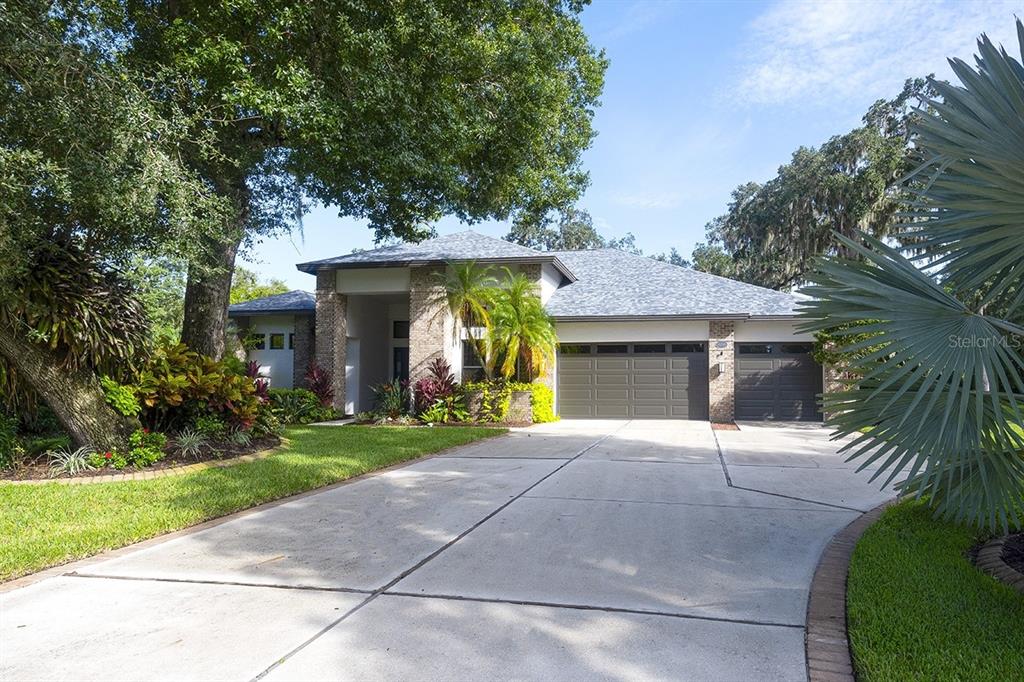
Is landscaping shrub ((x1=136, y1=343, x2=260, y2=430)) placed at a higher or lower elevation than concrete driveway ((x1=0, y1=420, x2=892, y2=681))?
higher

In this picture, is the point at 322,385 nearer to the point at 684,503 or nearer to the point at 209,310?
the point at 209,310

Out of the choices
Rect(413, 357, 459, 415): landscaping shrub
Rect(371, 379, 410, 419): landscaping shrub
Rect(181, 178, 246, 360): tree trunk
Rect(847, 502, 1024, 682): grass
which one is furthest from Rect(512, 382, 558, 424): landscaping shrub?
Rect(847, 502, 1024, 682): grass

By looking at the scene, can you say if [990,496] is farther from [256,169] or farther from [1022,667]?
[256,169]

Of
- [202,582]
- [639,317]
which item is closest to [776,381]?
[639,317]

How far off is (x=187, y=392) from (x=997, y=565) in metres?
9.88

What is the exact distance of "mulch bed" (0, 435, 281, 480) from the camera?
8078 mm

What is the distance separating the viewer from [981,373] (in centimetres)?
323

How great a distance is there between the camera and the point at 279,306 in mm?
21047

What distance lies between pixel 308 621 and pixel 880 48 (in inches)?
405

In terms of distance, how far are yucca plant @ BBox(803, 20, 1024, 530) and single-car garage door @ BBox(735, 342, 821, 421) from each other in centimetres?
1447

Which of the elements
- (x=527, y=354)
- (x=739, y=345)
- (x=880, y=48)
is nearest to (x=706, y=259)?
(x=739, y=345)

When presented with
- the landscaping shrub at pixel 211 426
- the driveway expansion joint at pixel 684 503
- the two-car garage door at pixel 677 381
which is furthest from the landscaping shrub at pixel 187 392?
the two-car garage door at pixel 677 381

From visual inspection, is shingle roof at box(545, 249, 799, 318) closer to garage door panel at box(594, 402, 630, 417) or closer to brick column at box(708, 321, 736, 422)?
brick column at box(708, 321, 736, 422)

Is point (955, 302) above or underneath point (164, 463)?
above
